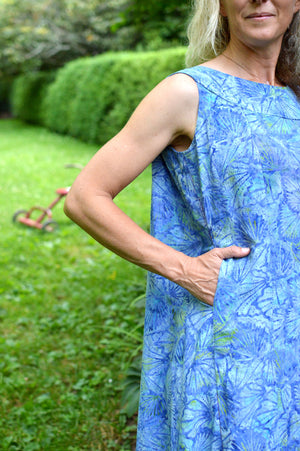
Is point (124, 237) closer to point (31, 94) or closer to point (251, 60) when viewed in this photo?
point (251, 60)

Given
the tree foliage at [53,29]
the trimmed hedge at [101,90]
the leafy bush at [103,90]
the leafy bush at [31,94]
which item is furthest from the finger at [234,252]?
the leafy bush at [31,94]

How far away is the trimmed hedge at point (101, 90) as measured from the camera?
35.5 ft

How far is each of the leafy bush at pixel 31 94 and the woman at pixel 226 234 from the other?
60.9ft

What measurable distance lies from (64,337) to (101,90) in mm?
10395

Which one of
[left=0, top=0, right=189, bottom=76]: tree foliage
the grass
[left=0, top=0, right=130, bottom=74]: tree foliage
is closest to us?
the grass

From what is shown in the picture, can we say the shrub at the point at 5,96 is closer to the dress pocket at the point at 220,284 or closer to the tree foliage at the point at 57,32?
the tree foliage at the point at 57,32

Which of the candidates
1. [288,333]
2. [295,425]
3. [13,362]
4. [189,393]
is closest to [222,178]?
[288,333]

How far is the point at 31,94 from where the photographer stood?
2073 cm

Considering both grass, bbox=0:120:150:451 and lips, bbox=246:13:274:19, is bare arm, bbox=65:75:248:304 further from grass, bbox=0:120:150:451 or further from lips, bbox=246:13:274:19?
grass, bbox=0:120:150:451

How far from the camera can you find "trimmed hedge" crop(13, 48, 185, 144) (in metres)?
10.8

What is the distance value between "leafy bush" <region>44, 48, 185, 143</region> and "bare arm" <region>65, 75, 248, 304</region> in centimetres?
831

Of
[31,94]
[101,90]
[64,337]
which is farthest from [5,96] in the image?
[64,337]

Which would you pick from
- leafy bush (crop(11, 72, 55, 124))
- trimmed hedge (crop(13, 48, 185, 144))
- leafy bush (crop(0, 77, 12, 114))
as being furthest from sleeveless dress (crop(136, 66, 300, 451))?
leafy bush (crop(0, 77, 12, 114))

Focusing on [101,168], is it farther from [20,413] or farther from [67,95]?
[67,95]
